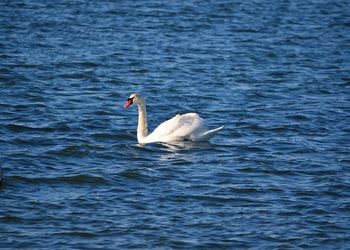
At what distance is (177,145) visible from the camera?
49.8ft

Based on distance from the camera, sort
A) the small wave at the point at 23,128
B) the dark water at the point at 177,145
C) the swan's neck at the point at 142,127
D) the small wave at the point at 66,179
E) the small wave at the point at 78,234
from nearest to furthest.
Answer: the small wave at the point at 78,234, the dark water at the point at 177,145, the small wave at the point at 66,179, the swan's neck at the point at 142,127, the small wave at the point at 23,128

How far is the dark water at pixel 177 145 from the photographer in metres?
10.8

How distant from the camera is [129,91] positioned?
66.6 ft

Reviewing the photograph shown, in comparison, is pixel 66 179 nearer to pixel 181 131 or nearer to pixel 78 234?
pixel 78 234

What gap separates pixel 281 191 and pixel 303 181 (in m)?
0.68

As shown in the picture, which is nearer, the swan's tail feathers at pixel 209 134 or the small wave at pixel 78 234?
the small wave at pixel 78 234

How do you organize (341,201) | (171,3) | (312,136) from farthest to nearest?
(171,3) → (312,136) → (341,201)

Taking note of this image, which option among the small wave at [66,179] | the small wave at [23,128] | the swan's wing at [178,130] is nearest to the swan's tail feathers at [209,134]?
the swan's wing at [178,130]

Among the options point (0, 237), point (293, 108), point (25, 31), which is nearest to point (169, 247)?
point (0, 237)

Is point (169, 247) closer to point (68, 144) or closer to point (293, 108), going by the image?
point (68, 144)

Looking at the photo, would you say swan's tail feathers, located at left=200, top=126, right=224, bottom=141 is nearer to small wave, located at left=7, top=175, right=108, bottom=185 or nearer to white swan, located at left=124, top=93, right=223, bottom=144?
white swan, located at left=124, top=93, right=223, bottom=144

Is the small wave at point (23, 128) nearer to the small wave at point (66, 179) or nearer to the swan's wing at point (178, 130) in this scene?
the swan's wing at point (178, 130)

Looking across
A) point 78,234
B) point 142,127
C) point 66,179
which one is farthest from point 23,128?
point 78,234

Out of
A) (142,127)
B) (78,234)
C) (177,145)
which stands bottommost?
(177,145)
